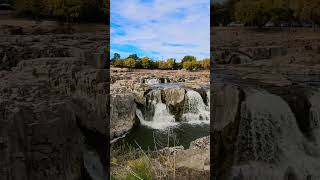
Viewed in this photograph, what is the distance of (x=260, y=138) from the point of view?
3.79 metres

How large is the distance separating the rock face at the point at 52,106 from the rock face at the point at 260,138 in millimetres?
1071

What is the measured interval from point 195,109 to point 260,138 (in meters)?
0.65

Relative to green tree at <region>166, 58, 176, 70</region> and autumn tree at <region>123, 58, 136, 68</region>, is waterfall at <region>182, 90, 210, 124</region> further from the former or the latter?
autumn tree at <region>123, 58, 136, 68</region>

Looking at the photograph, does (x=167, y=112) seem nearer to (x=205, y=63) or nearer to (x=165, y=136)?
Result: (x=165, y=136)

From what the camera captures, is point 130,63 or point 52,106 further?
point 130,63

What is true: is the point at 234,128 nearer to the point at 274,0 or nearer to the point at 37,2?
the point at 274,0

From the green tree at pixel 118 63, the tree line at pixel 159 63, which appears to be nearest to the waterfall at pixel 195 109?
the tree line at pixel 159 63

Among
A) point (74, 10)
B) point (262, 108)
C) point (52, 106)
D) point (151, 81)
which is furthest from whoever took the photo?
point (151, 81)

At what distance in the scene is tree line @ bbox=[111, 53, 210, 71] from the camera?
12.6 feet

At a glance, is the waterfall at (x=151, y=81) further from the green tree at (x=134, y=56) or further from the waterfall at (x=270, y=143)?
the waterfall at (x=270, y=143)

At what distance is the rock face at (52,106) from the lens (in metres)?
3.51

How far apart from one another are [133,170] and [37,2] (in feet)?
5.72

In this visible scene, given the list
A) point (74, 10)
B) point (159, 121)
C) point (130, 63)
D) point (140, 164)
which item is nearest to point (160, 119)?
point (159, 121)

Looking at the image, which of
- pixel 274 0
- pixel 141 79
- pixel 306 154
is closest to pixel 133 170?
pixel 141 79
